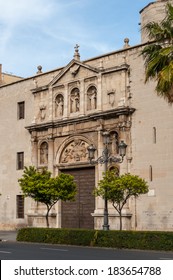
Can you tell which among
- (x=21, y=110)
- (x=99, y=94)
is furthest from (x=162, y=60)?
(x=21, y=110)

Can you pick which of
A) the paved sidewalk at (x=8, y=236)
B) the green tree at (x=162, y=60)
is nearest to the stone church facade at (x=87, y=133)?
the paved sidewalk at (x=8, y=236)

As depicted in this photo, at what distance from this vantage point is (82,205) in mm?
36938

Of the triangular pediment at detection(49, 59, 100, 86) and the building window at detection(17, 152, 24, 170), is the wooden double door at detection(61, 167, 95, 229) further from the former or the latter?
the triangular pediment at detection(49, 59, 100, 86)

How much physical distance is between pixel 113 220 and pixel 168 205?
4.08 meters

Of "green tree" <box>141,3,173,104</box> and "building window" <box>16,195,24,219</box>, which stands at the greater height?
"green tree" <box>141,3,173,104</box>

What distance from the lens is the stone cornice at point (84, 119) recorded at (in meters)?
34.2

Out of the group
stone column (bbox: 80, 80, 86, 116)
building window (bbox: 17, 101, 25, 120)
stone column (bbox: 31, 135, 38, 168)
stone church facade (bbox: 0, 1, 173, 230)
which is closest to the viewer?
stone church facade (bbox: 0, 1, 173, 230)

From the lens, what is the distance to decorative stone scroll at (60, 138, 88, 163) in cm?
3709

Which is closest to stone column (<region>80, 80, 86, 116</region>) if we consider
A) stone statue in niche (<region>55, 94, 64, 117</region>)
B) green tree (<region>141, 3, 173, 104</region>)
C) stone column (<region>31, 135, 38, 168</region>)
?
stone statue in niche (<region>55, 94, 64, 117</region>)

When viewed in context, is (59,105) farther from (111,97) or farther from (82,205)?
(82,205)

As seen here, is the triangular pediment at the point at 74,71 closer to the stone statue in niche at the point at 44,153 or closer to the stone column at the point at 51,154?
the stone column at the point at 51,154

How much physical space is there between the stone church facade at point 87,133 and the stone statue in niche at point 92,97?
67mm

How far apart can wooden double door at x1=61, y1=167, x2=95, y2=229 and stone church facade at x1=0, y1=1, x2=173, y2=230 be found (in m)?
0.07

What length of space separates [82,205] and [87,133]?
16.0 ft
